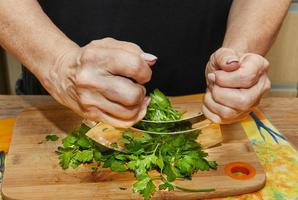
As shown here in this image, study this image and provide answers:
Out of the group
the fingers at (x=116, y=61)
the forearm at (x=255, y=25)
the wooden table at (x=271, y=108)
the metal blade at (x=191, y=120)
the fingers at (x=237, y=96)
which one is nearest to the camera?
the fingers at (x=116, y=61)

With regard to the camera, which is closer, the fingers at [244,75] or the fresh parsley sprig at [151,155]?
the fingers at [244,75]

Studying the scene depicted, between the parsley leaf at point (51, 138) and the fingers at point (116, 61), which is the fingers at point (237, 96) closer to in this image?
the fingers at point (116, 61)

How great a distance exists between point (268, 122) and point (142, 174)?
0.43 m

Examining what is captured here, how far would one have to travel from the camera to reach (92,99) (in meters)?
0.91

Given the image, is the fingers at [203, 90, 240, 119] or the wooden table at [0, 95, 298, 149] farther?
the wooden table at [0, 95, 298, 149]

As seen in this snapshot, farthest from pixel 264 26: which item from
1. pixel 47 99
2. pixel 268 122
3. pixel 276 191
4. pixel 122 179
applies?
pixel 47 99

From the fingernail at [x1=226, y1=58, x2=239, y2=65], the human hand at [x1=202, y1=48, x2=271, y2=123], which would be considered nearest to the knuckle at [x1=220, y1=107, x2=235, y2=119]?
the human hand at [x1=202, y1=48, x2=271, y2=123]

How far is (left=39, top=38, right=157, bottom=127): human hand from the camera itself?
0.87 m

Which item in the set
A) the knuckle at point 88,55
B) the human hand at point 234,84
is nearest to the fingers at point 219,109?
the human hand at point 234,84

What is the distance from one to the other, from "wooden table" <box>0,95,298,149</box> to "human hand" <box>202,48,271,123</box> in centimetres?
31

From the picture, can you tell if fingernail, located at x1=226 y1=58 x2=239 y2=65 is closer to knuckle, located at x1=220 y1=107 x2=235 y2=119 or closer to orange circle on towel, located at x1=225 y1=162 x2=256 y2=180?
knuckle, located at x1=220 y1=107 x2=235 y2=119

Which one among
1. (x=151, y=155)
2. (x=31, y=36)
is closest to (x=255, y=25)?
(x=151, y=155)

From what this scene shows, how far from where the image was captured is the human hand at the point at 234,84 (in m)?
0.94

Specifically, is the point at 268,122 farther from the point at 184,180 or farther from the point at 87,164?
the point at 87,164
